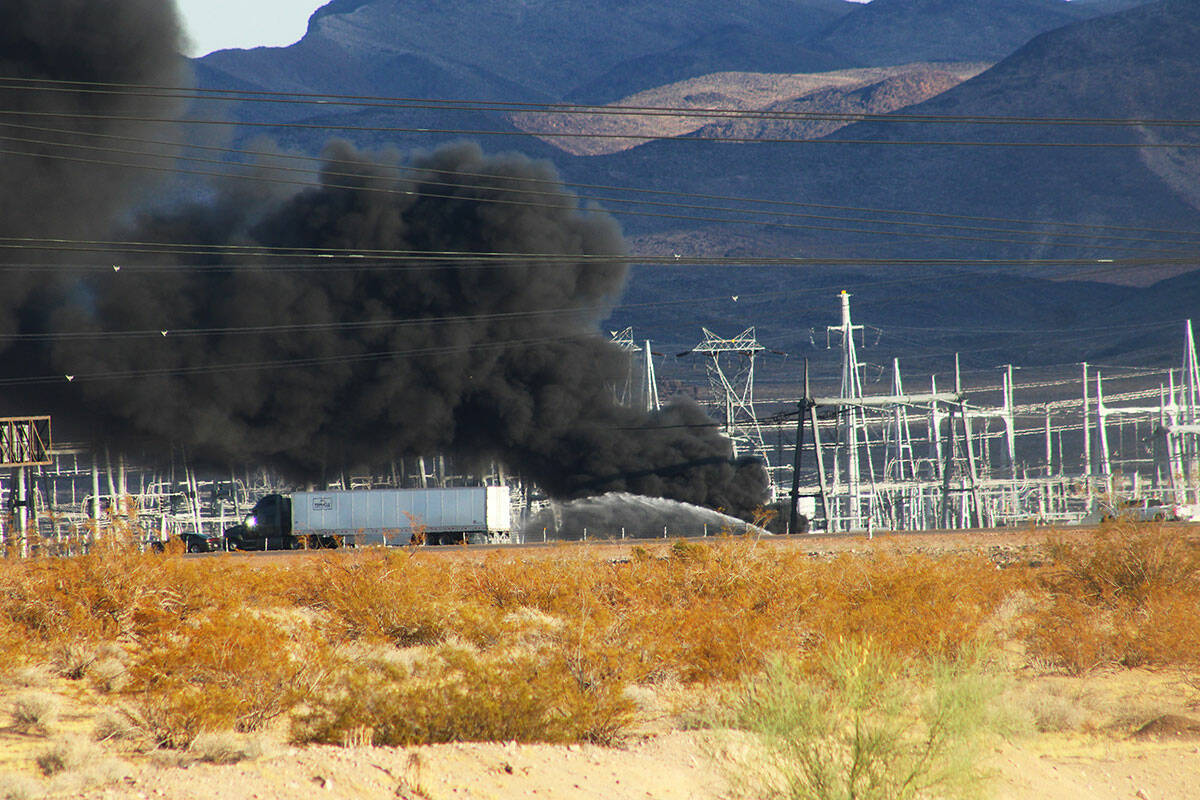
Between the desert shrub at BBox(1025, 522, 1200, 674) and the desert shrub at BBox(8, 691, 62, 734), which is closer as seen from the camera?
the desert shrub at BBox(8, 691, 62, 734)

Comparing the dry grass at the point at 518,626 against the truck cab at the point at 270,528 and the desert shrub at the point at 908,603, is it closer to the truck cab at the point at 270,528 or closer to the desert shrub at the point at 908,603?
the desert shrub at the point at 908,603

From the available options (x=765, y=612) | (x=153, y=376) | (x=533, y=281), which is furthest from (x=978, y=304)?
(x=765, y=612)

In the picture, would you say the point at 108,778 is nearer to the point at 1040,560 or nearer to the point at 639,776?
the point at 639,776

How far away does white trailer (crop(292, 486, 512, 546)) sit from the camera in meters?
47.2

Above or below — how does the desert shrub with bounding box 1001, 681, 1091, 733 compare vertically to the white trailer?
below

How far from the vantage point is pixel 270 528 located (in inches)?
1953

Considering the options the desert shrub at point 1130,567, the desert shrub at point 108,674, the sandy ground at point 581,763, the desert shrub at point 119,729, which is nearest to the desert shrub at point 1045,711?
the sandy ground at point 581,763

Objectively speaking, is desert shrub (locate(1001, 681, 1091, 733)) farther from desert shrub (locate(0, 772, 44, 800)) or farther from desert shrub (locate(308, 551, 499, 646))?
desert shrub (locate(0, 772, 44, 800))

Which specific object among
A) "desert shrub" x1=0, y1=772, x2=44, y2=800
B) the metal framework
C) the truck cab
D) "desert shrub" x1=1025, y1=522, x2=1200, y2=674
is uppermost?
the metal framework

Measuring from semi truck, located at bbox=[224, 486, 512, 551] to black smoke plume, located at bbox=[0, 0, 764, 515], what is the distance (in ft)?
33.2

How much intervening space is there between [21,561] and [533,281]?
147ft

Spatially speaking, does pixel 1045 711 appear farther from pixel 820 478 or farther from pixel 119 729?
A: pixel 820 478

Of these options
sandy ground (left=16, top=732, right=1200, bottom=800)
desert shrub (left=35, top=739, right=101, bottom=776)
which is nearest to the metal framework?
desert shrub (left=35, top=739, right=101, bottom=776)

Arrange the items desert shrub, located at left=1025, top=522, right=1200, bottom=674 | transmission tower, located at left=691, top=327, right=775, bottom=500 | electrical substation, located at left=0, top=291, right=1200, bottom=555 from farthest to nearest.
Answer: transmission tower, located at left=691, top=327, right=775, bottom=500 < electrical substation, located at left=0, top=291, right=1200, bottom=555 < desert shrub, located at left=1025, top=522, right=1200, bottom=674
